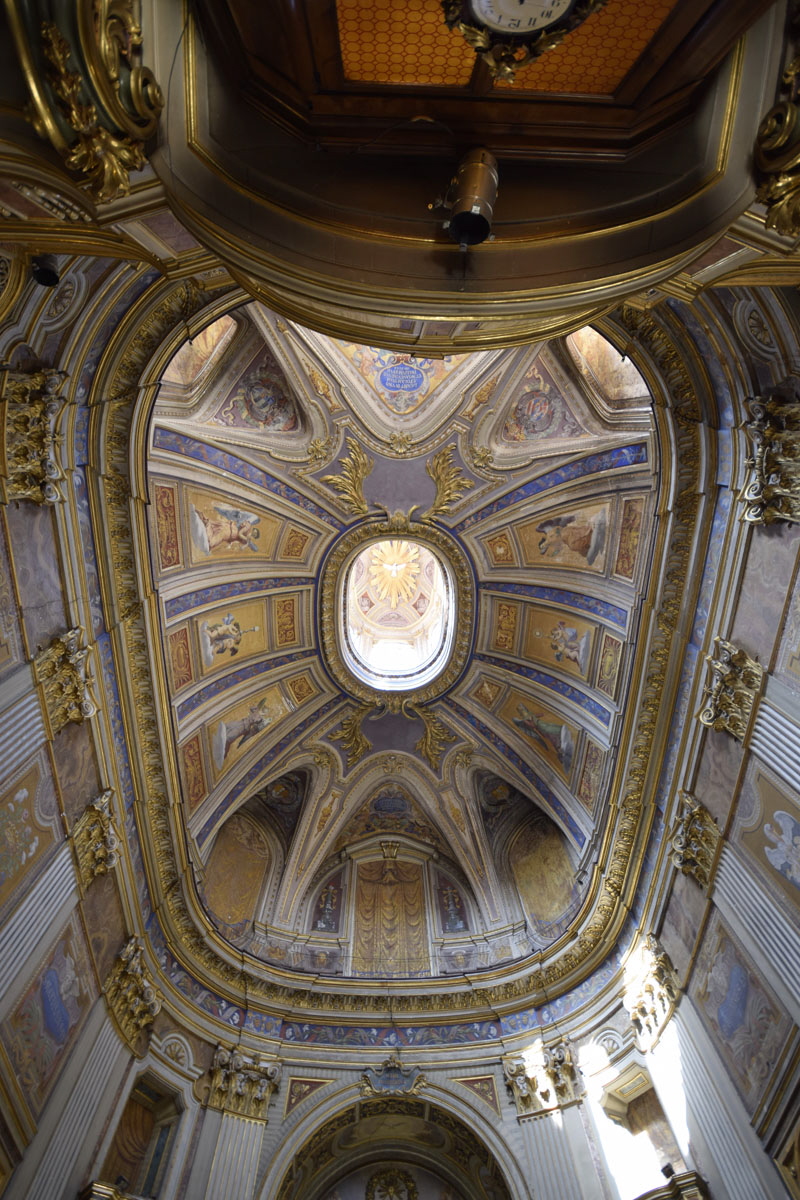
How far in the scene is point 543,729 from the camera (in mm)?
14406

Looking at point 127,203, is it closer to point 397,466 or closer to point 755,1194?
point 397,466

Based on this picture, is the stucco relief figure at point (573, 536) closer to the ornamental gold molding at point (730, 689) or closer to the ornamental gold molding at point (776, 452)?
the ornamental gold molding at point (730, 689)

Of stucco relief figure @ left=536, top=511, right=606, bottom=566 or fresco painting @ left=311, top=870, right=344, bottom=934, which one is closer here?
stucco relief figure @ left=536, top=511, right=606, bottom=566

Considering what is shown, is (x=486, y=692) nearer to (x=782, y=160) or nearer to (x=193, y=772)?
(x=193, y=772)

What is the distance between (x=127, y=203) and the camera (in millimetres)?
4617

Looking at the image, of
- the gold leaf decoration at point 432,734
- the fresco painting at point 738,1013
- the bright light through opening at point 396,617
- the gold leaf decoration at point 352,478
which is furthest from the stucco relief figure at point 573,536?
the fresco painting at point 738,1013

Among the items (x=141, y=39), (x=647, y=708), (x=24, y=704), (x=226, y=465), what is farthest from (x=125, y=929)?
(x=141, y=39)

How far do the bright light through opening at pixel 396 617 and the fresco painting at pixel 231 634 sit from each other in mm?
1910

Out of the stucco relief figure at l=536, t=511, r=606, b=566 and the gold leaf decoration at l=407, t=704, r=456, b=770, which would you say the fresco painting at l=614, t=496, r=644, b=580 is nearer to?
the stucco relief figure at l=536, t=511, r=606, b=566

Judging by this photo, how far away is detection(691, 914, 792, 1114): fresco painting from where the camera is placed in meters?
7.95

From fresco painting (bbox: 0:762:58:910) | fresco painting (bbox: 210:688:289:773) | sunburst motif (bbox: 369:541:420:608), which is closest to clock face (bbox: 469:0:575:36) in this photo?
fresco painting (bbox: 0:762:58:910)

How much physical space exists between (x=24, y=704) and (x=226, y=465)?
5665 mm

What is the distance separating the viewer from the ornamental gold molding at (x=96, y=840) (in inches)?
352

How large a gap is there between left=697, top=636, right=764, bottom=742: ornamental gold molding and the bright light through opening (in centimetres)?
654
